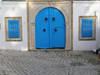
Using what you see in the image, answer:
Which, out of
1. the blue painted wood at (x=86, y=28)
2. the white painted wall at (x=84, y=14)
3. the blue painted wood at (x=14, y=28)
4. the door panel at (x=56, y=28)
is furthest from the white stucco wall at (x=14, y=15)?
the blue painted wood at (x=86, y=28)

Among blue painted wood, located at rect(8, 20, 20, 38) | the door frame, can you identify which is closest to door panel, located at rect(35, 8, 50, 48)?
the door frame

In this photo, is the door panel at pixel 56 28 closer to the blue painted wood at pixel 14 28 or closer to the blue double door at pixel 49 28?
the blue double door at pixel 49 28

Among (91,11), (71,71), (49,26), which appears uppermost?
(91,11)

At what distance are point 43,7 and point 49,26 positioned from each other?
3.41ft

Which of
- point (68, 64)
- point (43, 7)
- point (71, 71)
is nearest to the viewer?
point (71, 71)

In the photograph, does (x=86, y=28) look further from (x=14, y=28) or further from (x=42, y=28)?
(x=14, y=28)

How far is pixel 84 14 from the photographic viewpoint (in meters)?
10.5

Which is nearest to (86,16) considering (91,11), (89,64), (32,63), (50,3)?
(91,11)

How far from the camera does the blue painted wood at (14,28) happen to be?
34.3ft

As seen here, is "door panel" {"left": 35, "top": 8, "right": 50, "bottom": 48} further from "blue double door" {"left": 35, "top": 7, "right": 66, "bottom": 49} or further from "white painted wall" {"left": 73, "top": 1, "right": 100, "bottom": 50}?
"white painted wall" {"left": 73, "top": 1, "right": 100, "bottom": 50}

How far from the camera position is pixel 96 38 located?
10.5 m

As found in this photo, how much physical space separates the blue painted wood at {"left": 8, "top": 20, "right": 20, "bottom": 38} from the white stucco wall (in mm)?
314

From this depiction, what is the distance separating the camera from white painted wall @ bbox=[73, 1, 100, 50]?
1043cm

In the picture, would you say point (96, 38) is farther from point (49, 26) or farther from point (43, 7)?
point (43, 7)
